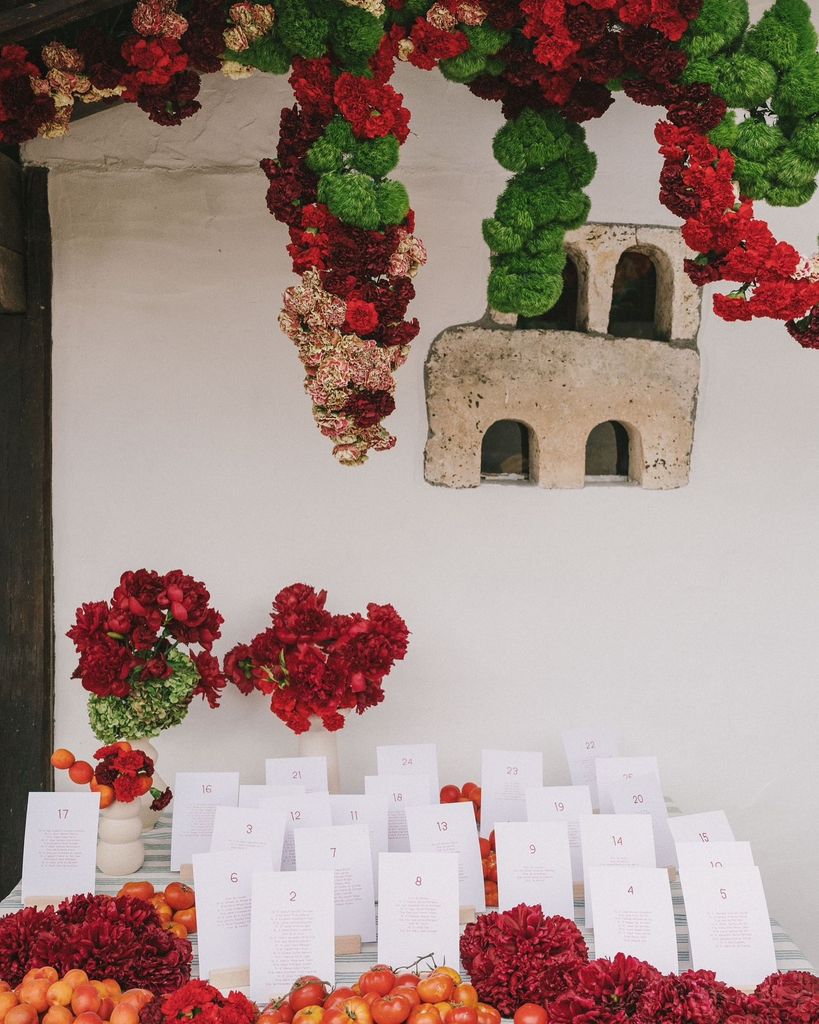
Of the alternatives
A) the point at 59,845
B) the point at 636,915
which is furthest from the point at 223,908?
the point at 636,915

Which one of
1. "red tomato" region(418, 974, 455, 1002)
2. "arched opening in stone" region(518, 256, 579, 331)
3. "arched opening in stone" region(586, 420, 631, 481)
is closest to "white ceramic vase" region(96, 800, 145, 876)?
"red tomato" region(418, 974, 455, 1002)

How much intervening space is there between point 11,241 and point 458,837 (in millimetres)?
1784

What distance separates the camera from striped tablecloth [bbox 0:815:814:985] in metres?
1.80

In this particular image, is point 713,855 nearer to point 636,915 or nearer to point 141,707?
point 636,915

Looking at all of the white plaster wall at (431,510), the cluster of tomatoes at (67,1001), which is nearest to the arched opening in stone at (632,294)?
the white plaster wall at (431,510)

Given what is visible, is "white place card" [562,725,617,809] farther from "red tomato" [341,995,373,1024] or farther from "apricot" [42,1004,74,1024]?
"apricot" [42,1004,74,1024]

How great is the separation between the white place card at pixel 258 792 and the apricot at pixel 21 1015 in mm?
599

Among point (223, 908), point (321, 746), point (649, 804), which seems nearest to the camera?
point (223, 908)

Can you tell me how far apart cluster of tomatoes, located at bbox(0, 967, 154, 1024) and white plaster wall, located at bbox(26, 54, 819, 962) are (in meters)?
1.02

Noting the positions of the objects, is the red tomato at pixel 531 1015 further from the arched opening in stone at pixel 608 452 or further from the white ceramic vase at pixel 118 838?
the arched opening in stone at pixel 608 452

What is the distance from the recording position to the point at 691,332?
264 cm

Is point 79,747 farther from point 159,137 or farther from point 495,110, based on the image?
point 495,110

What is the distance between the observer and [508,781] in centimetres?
222

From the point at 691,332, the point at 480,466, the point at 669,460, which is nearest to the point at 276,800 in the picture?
the point at 480,466
